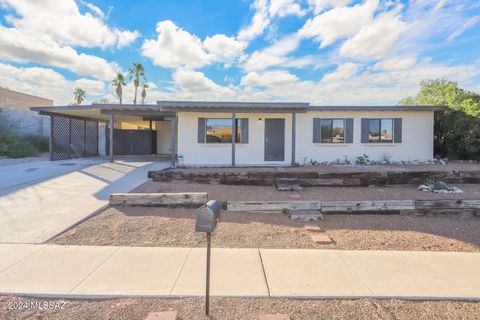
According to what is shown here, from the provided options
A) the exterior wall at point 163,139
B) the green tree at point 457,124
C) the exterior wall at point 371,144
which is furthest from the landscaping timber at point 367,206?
the exterior wall at point 163,139

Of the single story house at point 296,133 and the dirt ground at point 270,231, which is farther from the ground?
the single story house at point 296,133

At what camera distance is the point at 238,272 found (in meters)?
3.16

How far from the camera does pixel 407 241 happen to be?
417 cm

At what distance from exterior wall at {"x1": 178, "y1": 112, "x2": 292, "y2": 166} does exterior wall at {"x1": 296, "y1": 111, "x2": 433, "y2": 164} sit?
81cm

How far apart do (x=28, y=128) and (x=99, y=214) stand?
17929mm

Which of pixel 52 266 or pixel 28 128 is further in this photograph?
pixel 28 128

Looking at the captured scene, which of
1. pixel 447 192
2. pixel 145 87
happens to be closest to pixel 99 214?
pixel 447 192

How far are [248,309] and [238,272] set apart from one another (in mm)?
711

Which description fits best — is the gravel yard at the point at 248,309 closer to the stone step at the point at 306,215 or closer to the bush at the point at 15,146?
the stone step at the point at 306,215

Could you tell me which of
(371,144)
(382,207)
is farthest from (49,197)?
(371,144)

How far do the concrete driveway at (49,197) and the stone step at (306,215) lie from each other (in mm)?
3816

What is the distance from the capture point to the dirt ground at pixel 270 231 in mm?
4031

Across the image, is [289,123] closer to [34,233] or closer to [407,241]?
[407,241]

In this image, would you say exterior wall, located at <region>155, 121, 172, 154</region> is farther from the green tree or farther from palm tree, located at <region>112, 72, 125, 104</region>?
palm tree, located at <region>112, 72, 125, 104</region>
